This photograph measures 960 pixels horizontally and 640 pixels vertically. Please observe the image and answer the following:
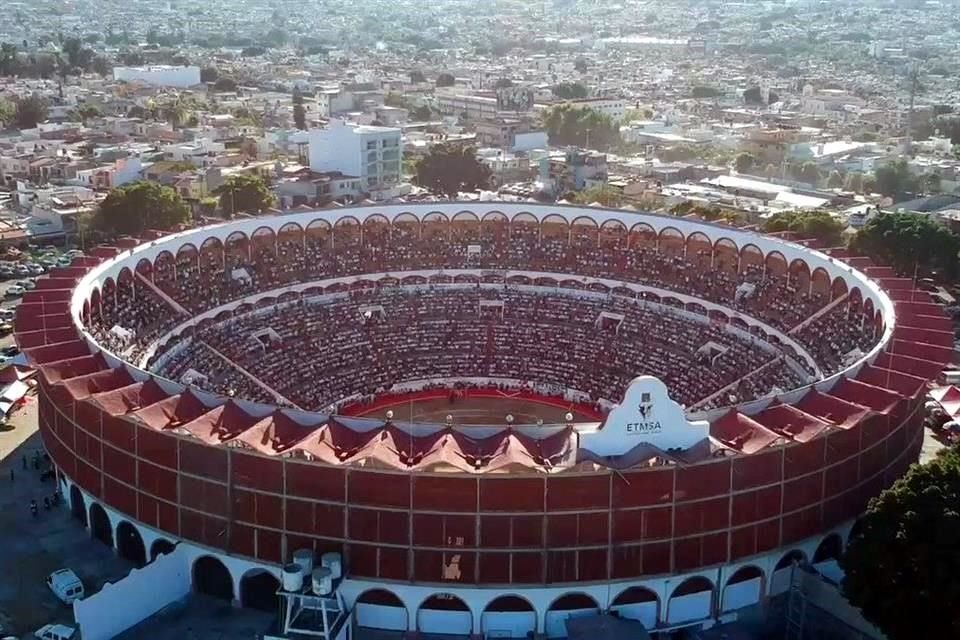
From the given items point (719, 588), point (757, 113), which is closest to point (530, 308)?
point (719, 588)

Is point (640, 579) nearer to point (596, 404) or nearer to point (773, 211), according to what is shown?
point (596, 404)

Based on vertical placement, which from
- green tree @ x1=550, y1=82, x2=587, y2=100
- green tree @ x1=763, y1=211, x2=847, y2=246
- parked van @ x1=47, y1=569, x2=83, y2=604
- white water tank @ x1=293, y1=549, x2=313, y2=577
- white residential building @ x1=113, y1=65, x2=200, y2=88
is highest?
white residential building @ x1=113, y1=65, x2=200, y2=88

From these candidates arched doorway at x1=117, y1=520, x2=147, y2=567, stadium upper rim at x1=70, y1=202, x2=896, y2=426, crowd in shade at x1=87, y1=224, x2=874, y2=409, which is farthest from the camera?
crowd in shade at x1=87, y1=224, x2=874, y2=409

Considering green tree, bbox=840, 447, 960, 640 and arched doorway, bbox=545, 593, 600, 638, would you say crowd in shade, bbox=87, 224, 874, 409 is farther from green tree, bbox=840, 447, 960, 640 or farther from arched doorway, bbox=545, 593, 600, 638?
arched doorway, bbox=545, 593, 600, 638

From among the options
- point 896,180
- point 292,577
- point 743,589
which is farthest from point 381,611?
Result: point 896,180

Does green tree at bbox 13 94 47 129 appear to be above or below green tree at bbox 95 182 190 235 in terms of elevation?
above

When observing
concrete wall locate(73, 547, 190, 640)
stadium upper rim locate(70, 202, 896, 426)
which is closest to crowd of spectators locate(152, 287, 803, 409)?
stadium upper rim locate(70, 202, 896, 426)
